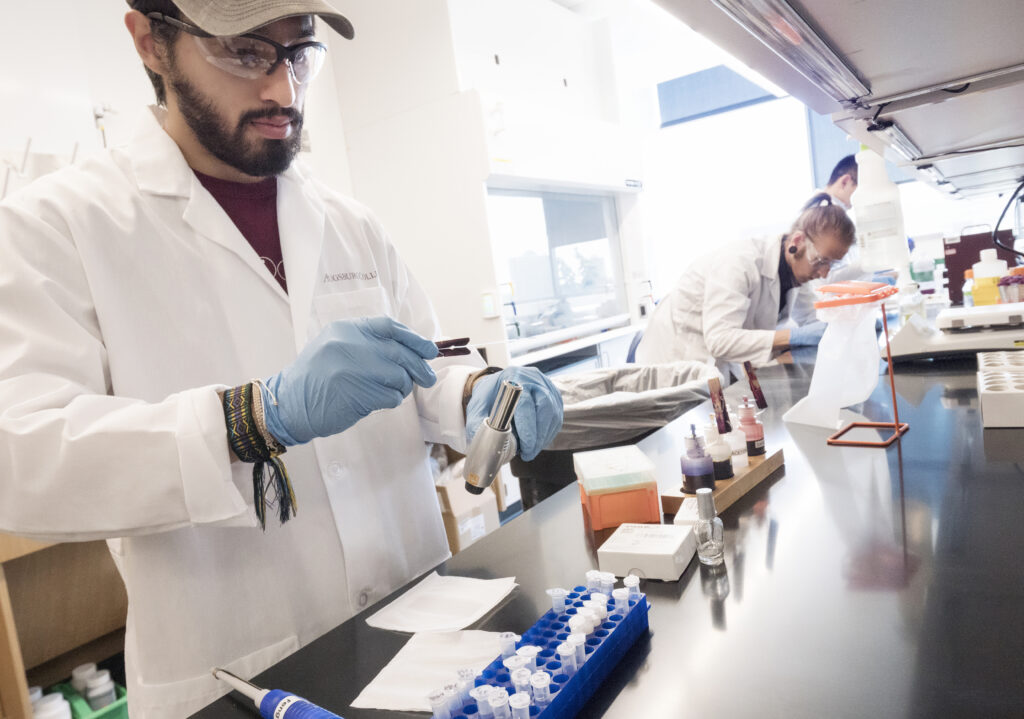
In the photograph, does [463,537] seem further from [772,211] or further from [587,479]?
[772,211]

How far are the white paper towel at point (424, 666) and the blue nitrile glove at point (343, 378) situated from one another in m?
0.32

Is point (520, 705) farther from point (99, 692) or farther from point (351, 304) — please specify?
point (99, 692)

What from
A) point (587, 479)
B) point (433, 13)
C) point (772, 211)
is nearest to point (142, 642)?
point (587, 479)

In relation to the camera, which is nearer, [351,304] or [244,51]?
[244,51]

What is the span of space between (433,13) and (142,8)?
247cm

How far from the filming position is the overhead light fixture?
81 centimetres

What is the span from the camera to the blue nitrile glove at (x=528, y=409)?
3.41ft

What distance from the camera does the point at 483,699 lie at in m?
0.50

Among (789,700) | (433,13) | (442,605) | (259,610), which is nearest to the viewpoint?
(789,700)

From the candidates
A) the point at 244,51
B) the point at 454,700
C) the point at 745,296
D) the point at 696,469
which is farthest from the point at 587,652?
the point at 745,296

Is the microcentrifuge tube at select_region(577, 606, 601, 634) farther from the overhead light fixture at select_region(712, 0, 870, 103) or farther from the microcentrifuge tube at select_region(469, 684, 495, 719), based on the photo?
the overhead light fixture at select_region(712, 0, 870, 103)

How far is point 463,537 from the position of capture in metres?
2.71

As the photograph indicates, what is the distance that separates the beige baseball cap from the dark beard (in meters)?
0.13

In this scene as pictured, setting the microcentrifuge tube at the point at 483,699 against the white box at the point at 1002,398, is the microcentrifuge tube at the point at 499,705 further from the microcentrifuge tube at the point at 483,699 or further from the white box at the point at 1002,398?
the white box at the point at 1002,398
